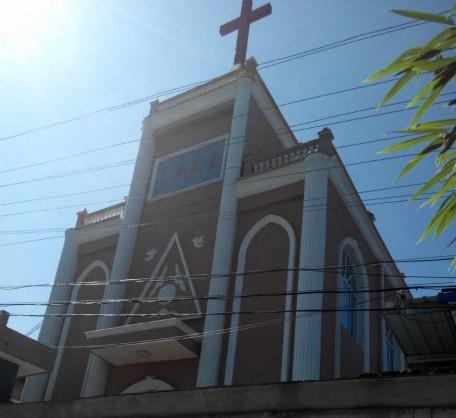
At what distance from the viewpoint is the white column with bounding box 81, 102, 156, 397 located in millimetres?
18641

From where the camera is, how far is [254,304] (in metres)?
17.0

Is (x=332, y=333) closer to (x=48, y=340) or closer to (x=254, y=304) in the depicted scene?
(x=254, y=304)

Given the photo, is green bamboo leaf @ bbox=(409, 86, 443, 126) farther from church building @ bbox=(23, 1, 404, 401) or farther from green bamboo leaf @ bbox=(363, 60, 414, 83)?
church building @ bbox=(23, 1, 404, 401)

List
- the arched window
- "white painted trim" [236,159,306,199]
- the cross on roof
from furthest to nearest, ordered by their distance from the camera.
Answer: the cross on roof, the arched window, "white painted trim" [236,159,306,199]

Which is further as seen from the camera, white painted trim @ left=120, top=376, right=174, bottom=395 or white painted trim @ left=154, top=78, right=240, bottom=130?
white painted trim @ left=154, top=78, right=240, bottom=130

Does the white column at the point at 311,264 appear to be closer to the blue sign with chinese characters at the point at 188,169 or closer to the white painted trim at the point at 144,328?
the white painted trim at the point at 144,328

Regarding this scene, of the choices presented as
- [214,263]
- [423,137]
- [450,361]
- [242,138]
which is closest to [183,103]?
[242,138]

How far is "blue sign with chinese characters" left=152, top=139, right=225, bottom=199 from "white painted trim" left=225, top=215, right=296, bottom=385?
2.39m

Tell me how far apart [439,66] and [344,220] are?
14000 millimetres

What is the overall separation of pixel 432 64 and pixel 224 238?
519 inches

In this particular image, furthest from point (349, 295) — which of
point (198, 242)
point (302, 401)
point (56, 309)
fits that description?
point (302, 401)

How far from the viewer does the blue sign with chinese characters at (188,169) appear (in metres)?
20.2

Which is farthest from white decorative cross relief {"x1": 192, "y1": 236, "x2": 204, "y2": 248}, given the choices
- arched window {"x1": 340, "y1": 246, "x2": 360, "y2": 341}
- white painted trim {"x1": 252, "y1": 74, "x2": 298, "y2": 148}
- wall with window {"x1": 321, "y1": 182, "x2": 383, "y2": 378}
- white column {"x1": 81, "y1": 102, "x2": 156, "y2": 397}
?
white painted trim {"x1": 252, "y1": 74, "x2": 298, "y2": 148}

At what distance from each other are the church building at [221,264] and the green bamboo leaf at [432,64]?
9524 millimetres
